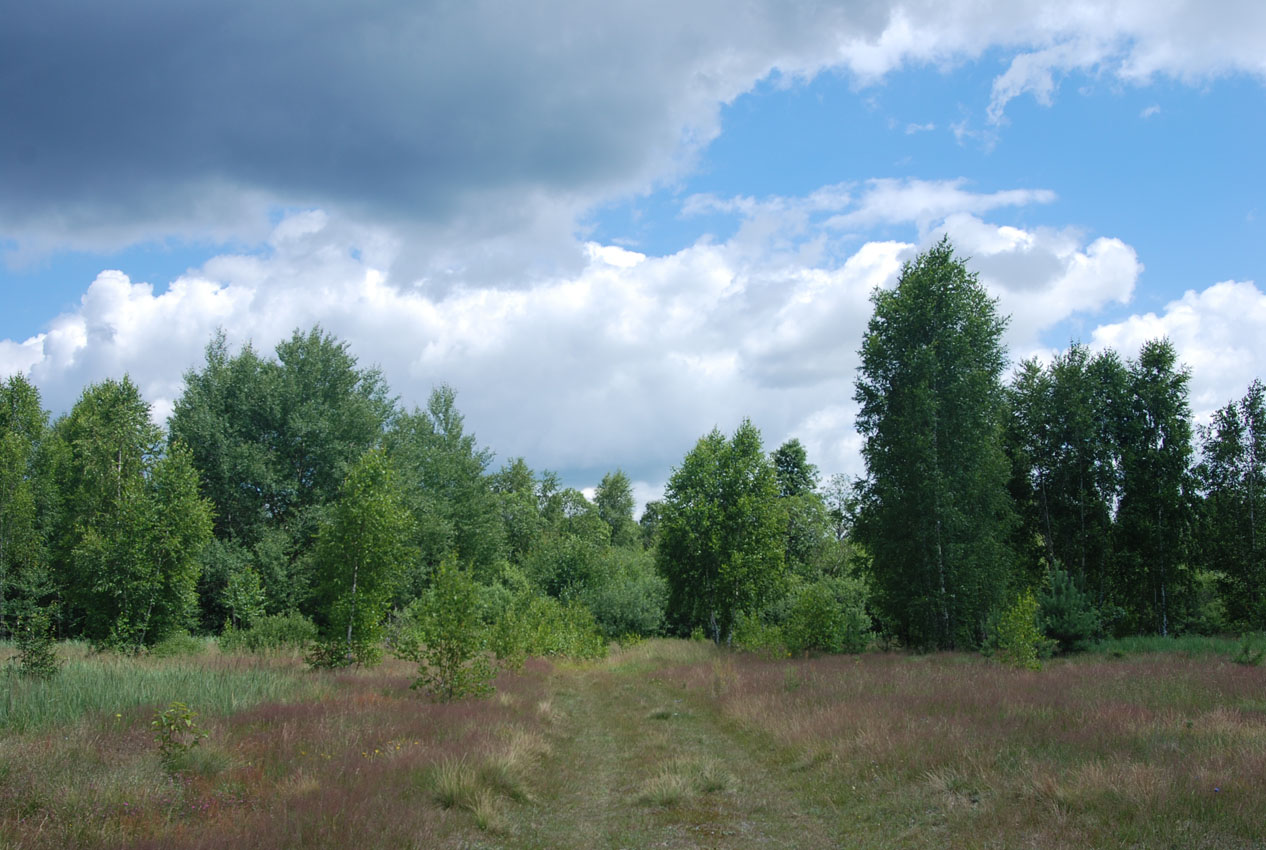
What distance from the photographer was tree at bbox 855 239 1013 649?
26.3m

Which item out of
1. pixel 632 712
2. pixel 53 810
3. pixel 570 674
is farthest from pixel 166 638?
pixel 53 810

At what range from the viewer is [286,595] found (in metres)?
35.9

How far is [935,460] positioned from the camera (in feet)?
85.9

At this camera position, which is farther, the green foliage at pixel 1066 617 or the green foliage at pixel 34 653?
the green foliage at pixel 1066 617

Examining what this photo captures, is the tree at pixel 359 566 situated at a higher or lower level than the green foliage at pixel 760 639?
higher

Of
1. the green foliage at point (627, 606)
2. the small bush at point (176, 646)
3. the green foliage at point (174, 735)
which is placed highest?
the green foliage at point (174, 735)

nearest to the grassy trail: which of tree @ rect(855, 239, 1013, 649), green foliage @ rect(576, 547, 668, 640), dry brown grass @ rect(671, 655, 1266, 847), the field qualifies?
the field

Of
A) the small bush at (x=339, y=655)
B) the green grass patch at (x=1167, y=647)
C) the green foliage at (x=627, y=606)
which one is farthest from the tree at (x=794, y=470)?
the small bush at (x=339, y=655)

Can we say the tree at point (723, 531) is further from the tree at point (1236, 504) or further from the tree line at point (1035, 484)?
the tree at point (1236, 504)

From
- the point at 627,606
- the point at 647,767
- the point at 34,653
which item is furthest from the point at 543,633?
the point at 647,767

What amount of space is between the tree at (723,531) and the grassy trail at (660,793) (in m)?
18.5

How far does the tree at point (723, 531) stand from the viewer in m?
33.6

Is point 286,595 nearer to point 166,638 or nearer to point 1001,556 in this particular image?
point 166,638

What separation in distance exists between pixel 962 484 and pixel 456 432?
35397 millimetres
